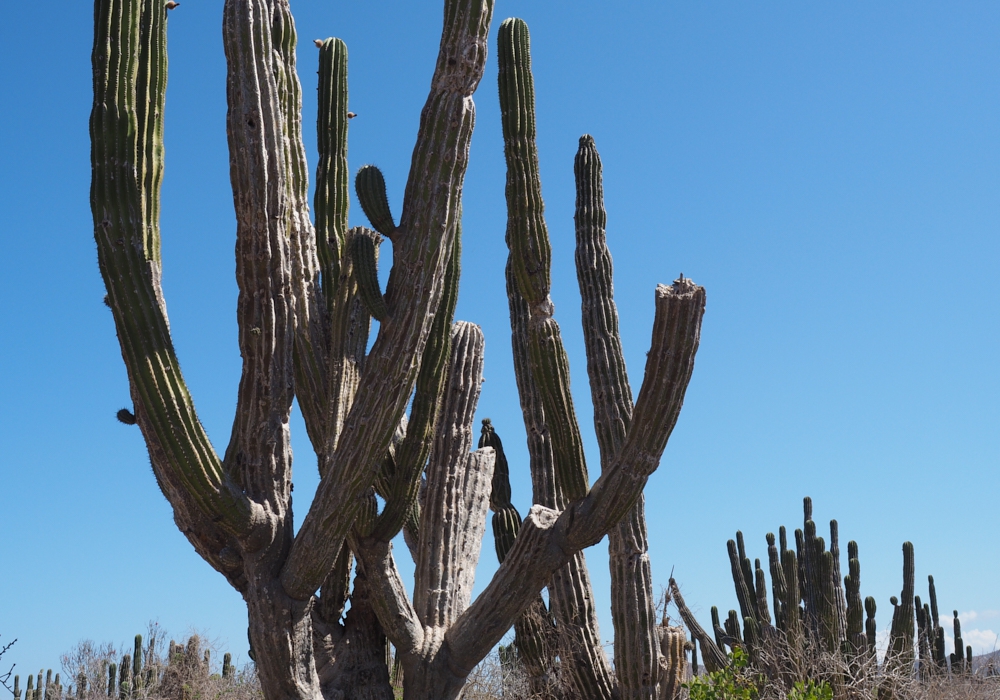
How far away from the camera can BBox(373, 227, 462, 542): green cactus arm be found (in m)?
5.87

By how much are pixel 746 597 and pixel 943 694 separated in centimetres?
369

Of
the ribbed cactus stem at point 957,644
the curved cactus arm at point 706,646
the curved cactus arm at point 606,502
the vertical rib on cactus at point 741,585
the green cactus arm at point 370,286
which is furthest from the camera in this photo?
the ribbed cactus stem at point 957,644

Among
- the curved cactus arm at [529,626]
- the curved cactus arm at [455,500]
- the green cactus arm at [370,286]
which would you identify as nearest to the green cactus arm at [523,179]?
the curved cactus arm at [455,500]

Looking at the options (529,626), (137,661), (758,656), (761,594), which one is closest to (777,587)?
(761,594)

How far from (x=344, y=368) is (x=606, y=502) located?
6.20 feet

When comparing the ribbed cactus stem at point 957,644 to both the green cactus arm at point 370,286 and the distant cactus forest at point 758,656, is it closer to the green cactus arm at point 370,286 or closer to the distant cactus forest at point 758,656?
the distant cactus forest at point 758,656

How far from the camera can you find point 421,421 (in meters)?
5.92

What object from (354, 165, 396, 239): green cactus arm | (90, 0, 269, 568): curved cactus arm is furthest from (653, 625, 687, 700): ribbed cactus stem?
(354, 165, 396, 239): green cactus arm

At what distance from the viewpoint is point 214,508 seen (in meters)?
5.14

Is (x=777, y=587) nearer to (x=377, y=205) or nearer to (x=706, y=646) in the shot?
(x=706, y=646)

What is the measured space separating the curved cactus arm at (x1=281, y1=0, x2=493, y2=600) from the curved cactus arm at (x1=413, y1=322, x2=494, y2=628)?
1265mm

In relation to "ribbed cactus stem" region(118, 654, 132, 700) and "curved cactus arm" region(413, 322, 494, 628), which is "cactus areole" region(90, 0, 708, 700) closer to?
"curved cactus arm" region(413, 322, 494, 628)

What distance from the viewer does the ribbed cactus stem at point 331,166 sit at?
6.32 meters

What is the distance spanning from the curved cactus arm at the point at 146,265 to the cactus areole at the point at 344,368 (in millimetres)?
12
